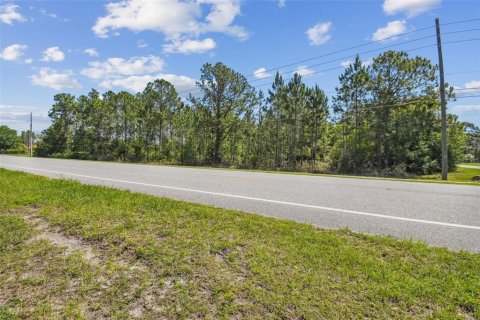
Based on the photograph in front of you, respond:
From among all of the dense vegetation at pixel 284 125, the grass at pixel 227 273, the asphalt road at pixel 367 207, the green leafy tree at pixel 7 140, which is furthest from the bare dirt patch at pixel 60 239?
the green leafy tree at pixel 7 140

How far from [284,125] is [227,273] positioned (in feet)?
98.0

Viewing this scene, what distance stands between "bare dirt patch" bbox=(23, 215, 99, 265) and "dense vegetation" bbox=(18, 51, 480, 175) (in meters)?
24.5

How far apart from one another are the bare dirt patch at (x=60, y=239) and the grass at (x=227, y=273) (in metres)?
0.07

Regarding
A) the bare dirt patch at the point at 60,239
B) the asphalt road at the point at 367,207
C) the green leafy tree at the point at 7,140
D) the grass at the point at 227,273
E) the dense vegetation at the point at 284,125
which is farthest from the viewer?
the green leafy tree at the point at 7,140

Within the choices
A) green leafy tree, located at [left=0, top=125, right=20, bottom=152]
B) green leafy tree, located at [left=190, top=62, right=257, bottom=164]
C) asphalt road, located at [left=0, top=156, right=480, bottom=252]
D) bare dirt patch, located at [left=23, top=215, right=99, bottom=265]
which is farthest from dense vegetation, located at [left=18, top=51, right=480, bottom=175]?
green leafy tree, located at [left=0, top=125, right=20, bottom=152]

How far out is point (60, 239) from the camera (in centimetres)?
404

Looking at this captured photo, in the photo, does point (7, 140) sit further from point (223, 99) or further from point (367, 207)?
point (367, 207)

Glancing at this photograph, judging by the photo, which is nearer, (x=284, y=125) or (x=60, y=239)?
(x=60, y=239)

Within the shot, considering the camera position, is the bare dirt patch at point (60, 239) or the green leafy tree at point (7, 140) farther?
the green leafy tree at point (7, 140)

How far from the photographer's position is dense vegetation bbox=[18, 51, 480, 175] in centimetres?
2494

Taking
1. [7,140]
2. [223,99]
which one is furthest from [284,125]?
[7,140]

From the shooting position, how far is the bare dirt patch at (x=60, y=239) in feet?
11.7

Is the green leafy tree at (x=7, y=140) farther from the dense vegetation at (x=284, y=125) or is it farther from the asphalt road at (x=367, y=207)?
the asphalt road at (x=367, y=207)

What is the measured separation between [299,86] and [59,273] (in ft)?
93.8
